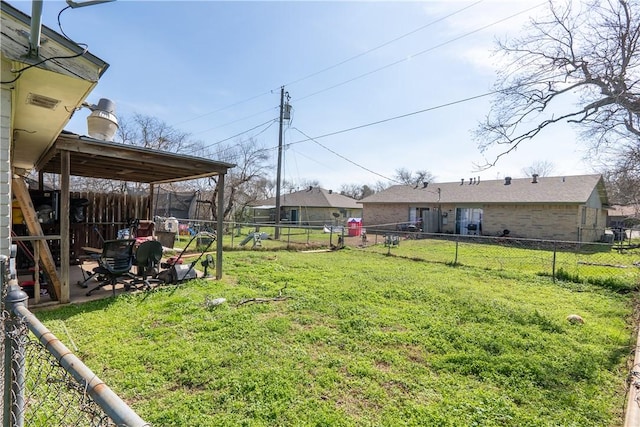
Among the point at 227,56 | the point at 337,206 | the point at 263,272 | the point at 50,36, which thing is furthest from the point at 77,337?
the point at 337,206

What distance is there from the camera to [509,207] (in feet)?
61.0

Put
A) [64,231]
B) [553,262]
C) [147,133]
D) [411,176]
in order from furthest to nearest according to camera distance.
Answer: [411,176] → [147,133] → [553,262] → [64,231]

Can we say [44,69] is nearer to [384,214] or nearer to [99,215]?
[99,215]

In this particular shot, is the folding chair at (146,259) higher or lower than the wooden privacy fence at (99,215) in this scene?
lower

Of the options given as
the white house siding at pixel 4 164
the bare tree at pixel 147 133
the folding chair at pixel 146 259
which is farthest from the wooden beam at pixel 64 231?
the bare tree at pixel 147 133

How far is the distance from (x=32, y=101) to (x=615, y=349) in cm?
731

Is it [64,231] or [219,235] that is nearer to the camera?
[64,231]

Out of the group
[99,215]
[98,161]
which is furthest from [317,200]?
[98,161]

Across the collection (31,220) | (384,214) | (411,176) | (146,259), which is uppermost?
(411,176)

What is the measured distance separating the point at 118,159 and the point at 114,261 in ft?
6.75

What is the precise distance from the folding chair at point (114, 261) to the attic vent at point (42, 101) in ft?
8.85

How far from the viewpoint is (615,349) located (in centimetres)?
398

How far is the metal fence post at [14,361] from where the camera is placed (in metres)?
1.56

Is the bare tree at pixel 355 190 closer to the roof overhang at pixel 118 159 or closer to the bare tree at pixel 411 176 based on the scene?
the bare tree at pixel 411 176
